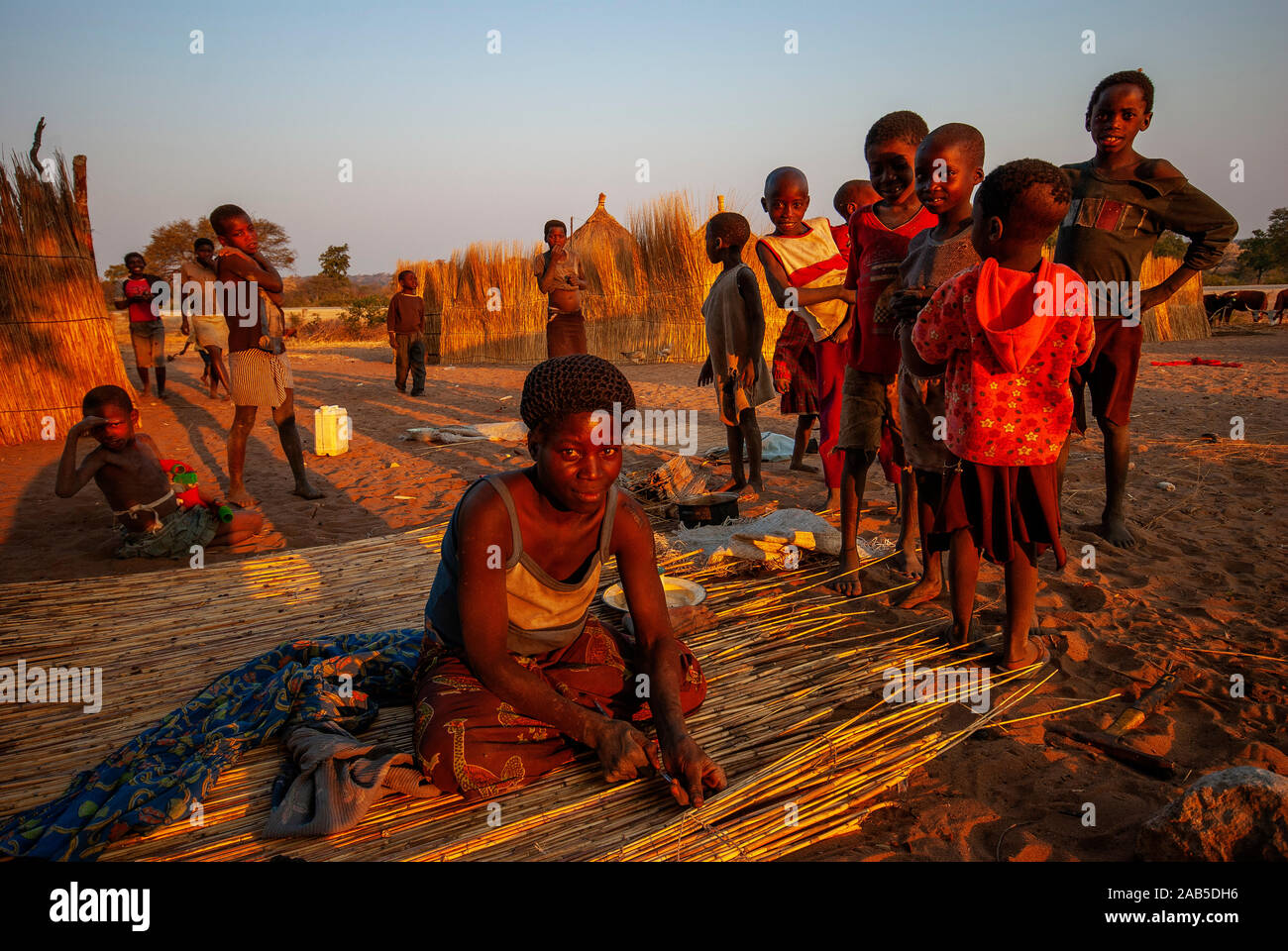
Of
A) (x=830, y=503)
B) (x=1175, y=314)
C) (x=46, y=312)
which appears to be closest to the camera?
(x=830, y=503)

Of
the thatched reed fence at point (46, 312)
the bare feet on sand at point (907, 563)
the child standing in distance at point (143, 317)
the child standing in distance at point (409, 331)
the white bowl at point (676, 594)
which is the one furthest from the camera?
the child standing in distance at point (409, 331)

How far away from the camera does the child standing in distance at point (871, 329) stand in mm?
3004

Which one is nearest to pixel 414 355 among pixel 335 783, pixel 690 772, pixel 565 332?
pixel 565 332

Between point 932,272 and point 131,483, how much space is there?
4.06 meters

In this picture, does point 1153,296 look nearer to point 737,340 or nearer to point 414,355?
point 737,340

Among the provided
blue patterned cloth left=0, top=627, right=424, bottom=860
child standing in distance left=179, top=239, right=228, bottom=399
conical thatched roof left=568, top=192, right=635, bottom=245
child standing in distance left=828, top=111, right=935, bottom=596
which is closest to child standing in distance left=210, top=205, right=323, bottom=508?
child standing in distance left=179, top=239, right=228, bottom=399

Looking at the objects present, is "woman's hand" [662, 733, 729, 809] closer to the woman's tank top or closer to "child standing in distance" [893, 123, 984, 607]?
the woman's tank top

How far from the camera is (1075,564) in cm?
339

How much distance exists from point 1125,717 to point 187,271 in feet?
25.1

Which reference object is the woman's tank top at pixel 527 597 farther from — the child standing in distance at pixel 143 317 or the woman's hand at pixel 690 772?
the child standing in distance at pixel 143 317

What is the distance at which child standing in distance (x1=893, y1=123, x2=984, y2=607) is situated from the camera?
8.20 feet

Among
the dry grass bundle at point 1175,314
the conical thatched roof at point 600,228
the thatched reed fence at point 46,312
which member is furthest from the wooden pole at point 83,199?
the dry grass bundle at point 1175,314

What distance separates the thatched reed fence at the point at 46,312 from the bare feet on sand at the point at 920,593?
280 inches

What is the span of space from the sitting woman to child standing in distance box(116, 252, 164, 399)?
801 centimetres
